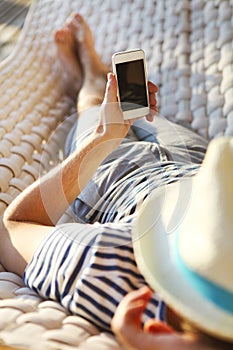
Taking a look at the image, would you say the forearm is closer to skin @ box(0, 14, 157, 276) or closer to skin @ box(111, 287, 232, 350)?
skin @ box(0, 14, 157, 276)

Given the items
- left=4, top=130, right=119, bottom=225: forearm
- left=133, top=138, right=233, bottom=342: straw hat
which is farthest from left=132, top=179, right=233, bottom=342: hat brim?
left=4, top=130, right=119, bottom=225: forearm

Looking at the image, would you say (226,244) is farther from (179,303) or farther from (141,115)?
(141,115)

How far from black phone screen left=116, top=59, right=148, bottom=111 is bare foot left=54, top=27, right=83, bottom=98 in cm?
36

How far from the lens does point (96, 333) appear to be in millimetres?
601

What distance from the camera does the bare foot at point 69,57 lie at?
1.19 meters

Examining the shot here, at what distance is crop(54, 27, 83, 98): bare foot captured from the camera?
1.19m

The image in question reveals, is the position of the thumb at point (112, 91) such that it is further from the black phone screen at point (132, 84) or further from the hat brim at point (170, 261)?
the hat brim at point (170, 261)

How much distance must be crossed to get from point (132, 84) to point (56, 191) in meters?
0.18

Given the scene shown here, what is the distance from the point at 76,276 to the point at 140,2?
2.73ft

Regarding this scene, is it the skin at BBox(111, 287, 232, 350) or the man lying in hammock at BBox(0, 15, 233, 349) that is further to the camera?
the man lying in hammock at BBox(0, 15, 233, 349)

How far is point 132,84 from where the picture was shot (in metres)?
0.81

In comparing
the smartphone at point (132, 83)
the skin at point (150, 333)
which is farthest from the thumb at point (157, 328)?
the smartphone at point (132, 83)

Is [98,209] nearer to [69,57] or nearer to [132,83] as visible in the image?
[132,83]

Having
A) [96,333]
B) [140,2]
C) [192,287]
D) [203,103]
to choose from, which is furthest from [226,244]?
[140,2]
